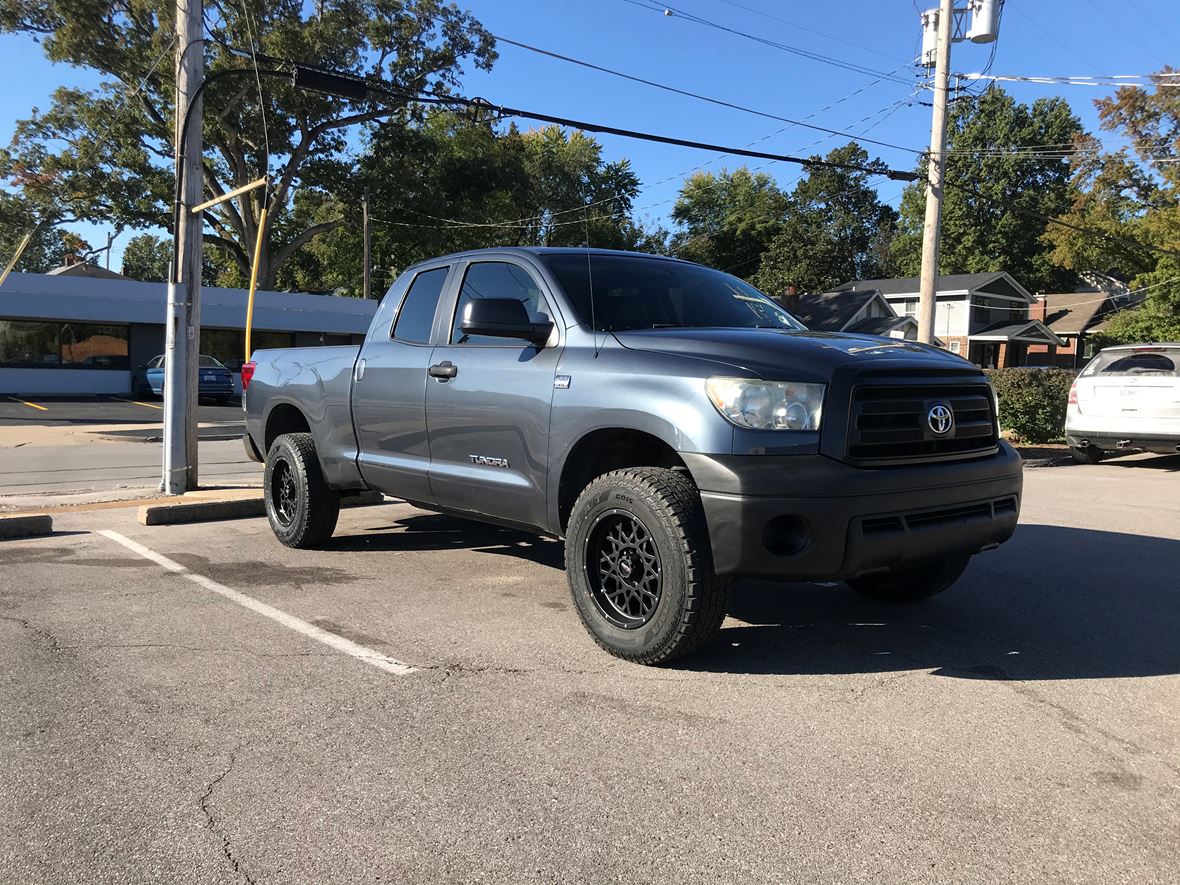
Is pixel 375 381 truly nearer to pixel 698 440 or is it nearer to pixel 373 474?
pixel 373 474

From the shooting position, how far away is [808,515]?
3.69m

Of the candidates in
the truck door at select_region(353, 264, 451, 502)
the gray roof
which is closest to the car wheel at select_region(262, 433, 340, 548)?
the truck door at select_region(353, 264, 451, 502)

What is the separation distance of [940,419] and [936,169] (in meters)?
14.6

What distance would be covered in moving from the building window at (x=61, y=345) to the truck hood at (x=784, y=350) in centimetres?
3086

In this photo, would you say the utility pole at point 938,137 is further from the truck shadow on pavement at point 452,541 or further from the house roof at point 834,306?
the house roof at point 834,306

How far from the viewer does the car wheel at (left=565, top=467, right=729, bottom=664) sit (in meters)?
3.84

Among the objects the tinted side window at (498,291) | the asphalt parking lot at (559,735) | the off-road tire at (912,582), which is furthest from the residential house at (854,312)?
the asphalt parking lot at (559,735)

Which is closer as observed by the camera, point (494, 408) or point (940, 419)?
point (940, 419)

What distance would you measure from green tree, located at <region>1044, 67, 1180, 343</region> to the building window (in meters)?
33.8

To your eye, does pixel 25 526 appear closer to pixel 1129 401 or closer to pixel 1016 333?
pixel 1129 401

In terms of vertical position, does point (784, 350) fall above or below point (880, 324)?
below

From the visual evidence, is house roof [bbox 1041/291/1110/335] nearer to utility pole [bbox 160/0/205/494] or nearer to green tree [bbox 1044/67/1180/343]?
green tree [bbox 1044/67/1180/343]

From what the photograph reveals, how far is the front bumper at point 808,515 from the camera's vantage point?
3695 mm

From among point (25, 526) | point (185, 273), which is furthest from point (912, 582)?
point (185, 273)
